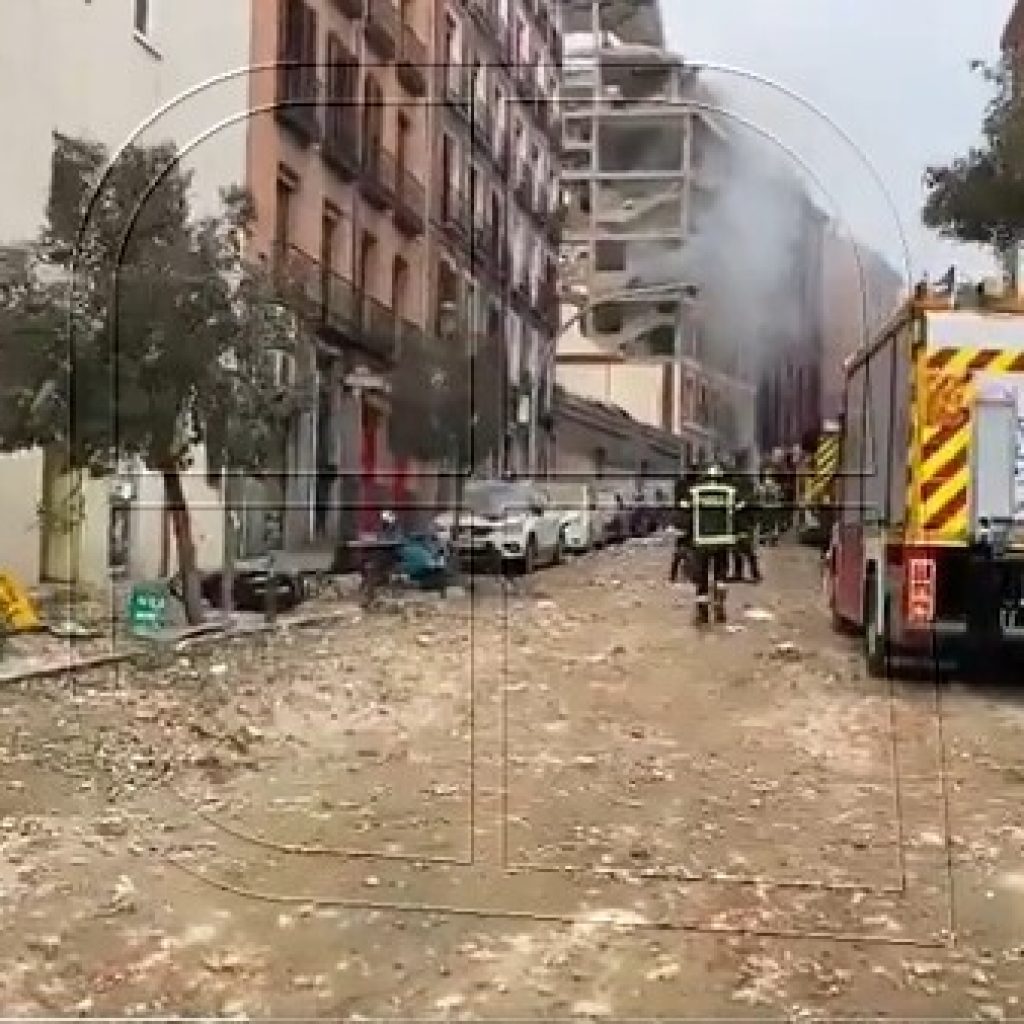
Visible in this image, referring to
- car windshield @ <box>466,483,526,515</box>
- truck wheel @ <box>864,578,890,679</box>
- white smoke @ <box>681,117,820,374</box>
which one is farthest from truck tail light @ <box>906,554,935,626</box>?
car windshield @ <box>466,483,526,515</box>

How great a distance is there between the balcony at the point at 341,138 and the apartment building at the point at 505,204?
24cm

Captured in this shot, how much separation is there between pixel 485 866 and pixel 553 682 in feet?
3.16

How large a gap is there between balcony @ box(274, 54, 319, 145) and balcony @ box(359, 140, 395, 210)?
16cm

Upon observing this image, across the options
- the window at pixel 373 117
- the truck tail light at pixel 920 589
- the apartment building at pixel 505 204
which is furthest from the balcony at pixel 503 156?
the truck tail light at pixel 920 589

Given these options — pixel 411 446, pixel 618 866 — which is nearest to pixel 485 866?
pixel 618 866

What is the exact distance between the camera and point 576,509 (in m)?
4.76

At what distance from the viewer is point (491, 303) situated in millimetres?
4508

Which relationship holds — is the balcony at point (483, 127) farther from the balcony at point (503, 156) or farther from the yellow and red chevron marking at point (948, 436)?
the yellow and red chevron marking at point (948, 436)

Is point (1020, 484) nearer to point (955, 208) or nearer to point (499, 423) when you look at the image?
point (955, 208)

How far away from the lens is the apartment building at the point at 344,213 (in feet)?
15.3

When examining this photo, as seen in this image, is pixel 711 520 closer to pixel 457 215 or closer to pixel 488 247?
pixel 488 247

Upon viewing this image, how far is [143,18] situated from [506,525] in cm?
301

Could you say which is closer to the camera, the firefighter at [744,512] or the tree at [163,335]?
the firefighter at [744,512]

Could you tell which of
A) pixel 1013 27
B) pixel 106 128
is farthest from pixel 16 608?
pixel 1013 27
